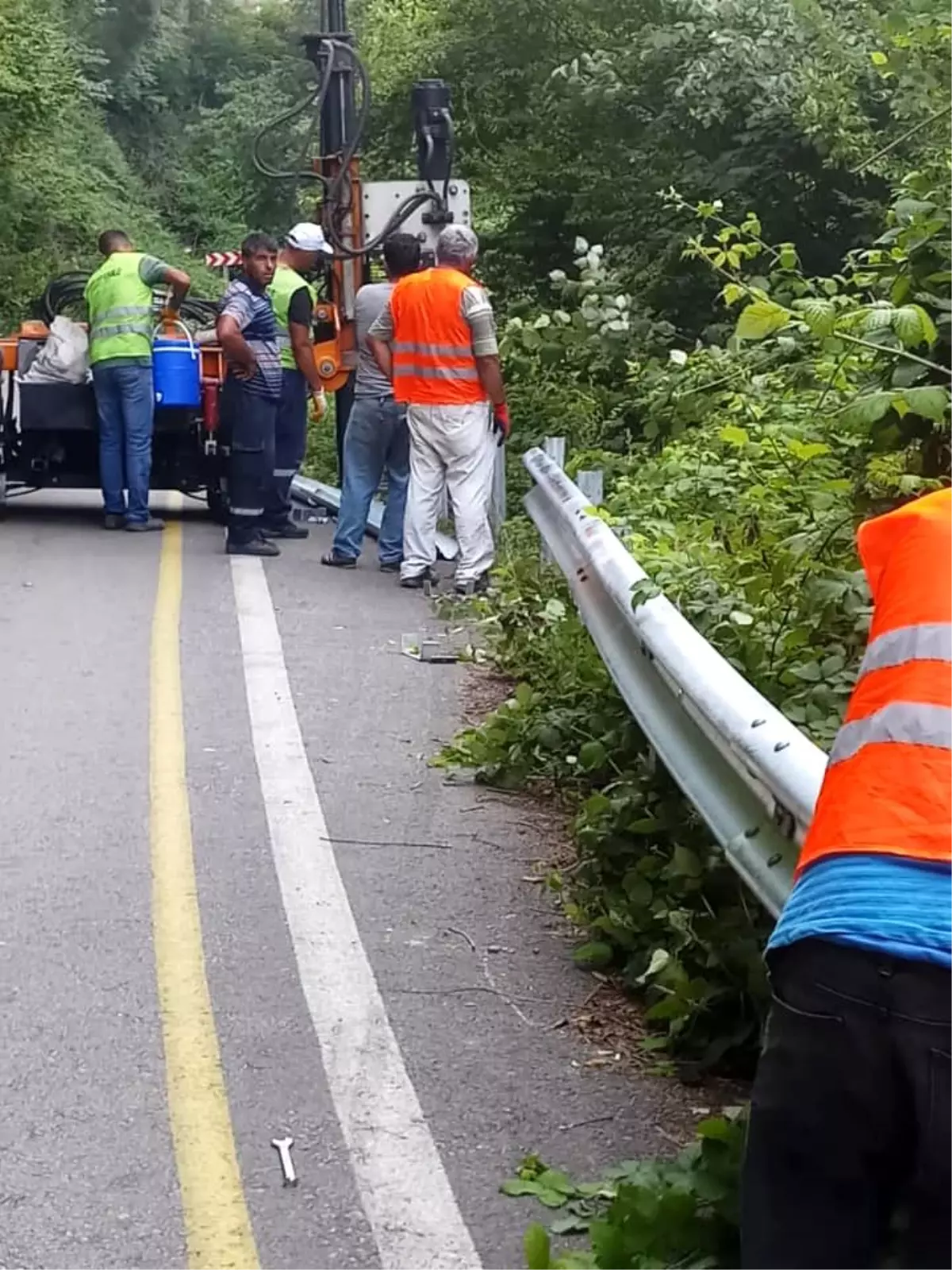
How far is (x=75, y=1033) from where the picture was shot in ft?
15.1

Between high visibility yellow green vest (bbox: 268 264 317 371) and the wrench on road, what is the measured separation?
28.5 feet

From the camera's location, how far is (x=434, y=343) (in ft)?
34.4

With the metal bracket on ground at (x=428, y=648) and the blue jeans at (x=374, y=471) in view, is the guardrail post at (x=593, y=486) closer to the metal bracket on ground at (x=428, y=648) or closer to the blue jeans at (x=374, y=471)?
the metal bracket on ground at (x=428, y=648)

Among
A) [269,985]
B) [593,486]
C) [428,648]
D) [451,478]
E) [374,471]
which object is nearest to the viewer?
[269,985]

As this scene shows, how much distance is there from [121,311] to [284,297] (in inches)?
46.8

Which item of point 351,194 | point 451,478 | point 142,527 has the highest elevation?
point 351,194

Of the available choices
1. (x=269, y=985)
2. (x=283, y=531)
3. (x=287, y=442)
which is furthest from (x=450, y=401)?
(x=269, y=985)

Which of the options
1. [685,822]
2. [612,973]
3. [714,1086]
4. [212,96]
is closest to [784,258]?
[685,822]

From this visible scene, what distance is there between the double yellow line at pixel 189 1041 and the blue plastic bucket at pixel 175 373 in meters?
6.00

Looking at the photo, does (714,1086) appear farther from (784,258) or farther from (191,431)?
(191,431)

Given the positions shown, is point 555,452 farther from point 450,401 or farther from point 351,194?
point 351,194

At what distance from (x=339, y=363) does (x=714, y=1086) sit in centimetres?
937

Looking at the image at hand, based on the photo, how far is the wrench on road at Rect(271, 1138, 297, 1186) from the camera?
3.90 meters

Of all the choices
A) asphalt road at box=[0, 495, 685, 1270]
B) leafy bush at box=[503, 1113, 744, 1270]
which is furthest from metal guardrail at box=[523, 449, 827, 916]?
asphalt road at box=[0, 495, 685, 1270]
